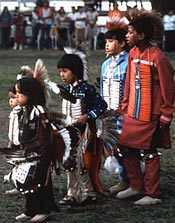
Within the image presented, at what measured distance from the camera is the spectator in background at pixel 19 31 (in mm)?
26484

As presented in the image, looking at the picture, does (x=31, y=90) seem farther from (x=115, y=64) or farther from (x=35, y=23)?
(x=35, y=23)

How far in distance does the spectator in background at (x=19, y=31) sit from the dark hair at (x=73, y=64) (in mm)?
20477

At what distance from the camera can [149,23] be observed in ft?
20.6

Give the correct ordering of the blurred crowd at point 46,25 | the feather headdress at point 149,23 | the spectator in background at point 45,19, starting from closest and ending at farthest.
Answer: the feather headdress at point 149,23 < the blurred crowd at point 46,25 < the spectator in background at point 45,19

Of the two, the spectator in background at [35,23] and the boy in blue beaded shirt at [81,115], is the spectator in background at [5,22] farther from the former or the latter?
the boy in blue beaded shirt at [81,115]

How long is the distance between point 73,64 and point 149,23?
0.71 m

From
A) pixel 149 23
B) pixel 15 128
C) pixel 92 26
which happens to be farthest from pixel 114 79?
pixel 92 26

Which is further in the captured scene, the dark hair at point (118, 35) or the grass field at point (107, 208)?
the dark hair at point (118, 35)

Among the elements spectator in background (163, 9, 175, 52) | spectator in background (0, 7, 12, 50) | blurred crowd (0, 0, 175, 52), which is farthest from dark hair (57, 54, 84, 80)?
spectator in background (0, 7, 12, 50)

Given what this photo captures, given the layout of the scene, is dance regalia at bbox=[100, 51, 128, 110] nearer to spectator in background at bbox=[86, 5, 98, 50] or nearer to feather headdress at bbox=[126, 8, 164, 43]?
feather headdress at bbox=[126, 8, 164, 43]

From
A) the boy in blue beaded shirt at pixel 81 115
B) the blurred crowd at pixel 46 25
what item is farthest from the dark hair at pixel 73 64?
the blurred crowd at pixel 46 25

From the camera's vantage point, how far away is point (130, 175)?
647 cm

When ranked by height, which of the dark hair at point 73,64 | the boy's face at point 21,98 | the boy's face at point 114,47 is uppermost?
the boy's face at point 114,47

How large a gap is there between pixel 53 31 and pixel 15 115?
20692 millimetres
